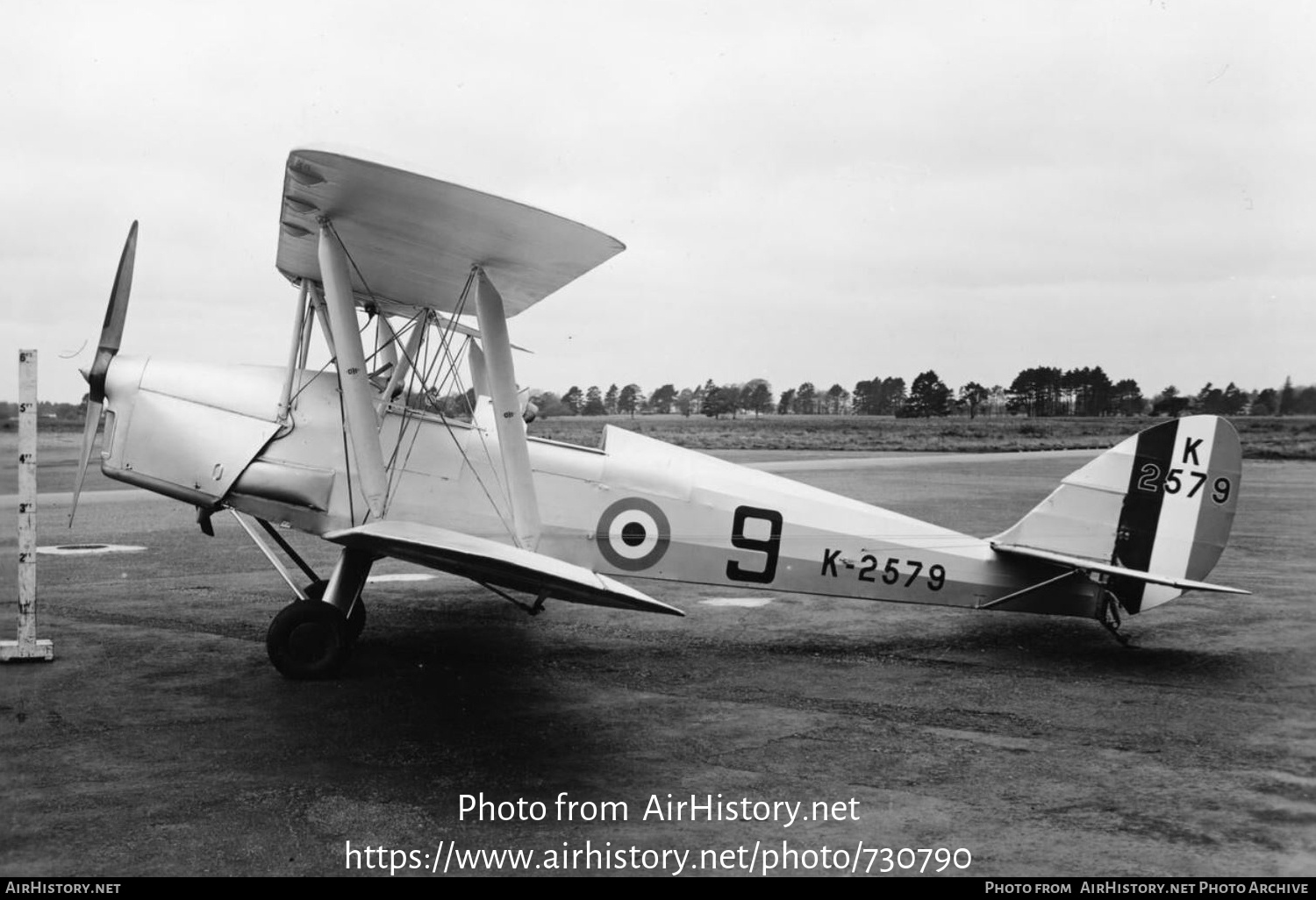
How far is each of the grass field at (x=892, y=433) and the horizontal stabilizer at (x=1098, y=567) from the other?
55.5ft

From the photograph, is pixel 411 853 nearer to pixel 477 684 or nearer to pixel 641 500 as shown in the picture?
pixel 477 684

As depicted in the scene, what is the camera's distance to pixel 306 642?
6.07 meters

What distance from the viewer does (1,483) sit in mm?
20656

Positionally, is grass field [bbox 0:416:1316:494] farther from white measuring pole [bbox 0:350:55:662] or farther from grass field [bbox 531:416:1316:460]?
white measuring pole [bbox 0:350:55:662]

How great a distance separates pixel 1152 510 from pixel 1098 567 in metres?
0.80

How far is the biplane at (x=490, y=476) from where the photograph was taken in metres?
5.93

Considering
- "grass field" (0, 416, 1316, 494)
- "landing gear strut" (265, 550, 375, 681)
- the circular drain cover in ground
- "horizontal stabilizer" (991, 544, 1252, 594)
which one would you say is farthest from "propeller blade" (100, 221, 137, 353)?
"grass field" (0, 416, 1316, 494)

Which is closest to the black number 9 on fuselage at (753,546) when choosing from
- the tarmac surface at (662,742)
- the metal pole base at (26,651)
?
the tarmac surface at (662,742)

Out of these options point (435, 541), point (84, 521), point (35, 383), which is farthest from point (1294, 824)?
point (84, 521)

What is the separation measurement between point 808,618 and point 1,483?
63.9 ft

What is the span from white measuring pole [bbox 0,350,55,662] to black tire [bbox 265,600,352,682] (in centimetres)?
179

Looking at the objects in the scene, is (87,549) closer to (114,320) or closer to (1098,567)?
(114,320)

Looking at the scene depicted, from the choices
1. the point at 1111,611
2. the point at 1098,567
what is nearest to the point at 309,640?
the point at 1098,567

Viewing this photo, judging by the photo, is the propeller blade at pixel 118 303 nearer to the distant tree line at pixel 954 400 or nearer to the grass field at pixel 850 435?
the distant tree line at pixel 954 400
